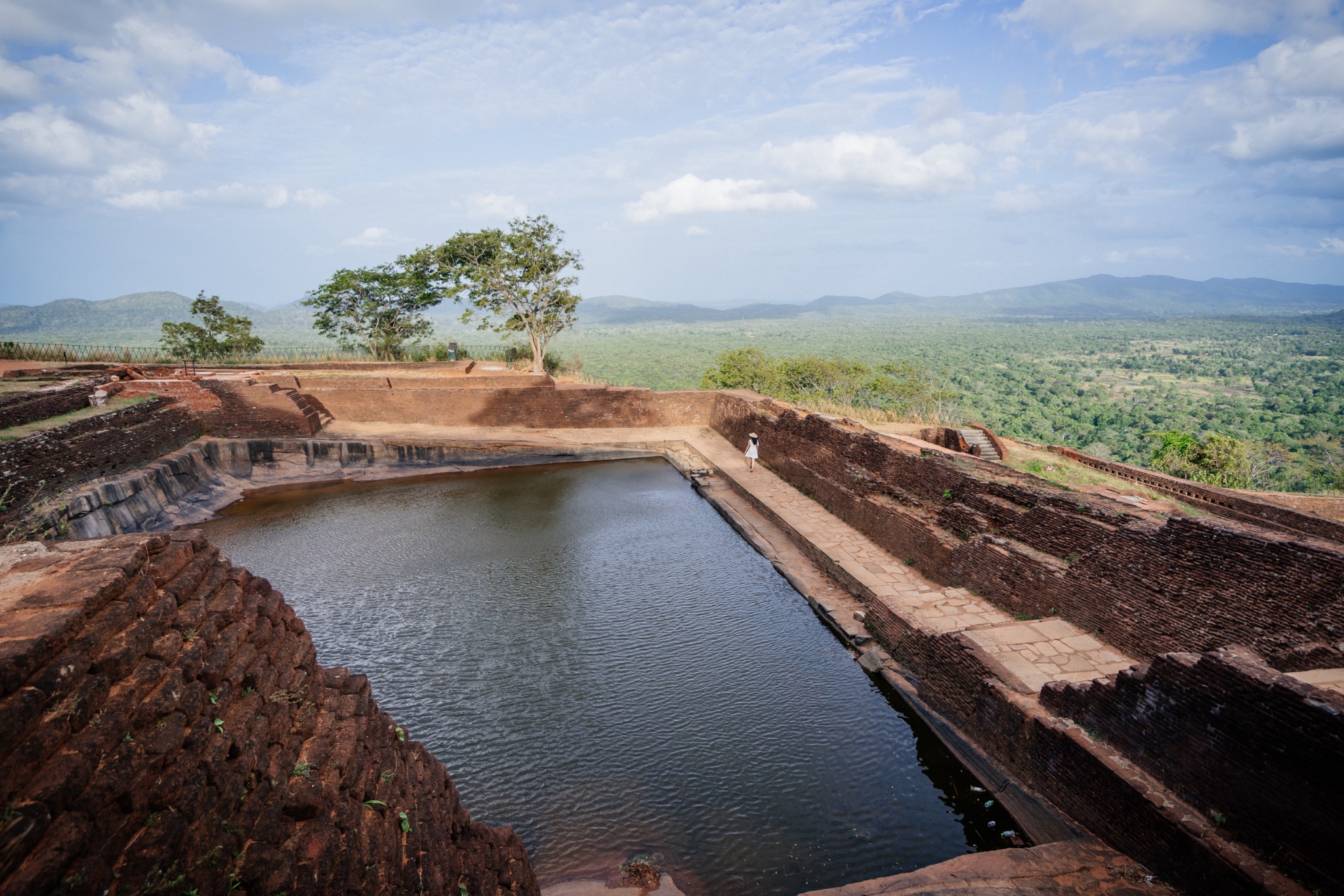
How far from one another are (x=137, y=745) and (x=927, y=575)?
7915 mm

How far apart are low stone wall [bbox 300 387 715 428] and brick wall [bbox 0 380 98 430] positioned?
13.3 ft

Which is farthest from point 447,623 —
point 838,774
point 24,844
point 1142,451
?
point 1142,451

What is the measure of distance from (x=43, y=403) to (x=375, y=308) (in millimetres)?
12770

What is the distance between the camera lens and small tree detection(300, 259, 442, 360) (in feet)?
74.2

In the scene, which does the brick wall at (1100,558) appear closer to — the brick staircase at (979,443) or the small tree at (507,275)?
the brick staircase at (979,443)

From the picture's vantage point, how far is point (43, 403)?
11.6 metres

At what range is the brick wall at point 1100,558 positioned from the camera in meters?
4.80

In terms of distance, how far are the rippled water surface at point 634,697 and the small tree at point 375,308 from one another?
13994mm

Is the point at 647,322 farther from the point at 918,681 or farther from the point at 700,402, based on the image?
the point at 918,681

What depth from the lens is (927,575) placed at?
26.6 feet

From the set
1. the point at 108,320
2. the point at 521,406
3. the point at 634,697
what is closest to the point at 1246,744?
the point at 634,697

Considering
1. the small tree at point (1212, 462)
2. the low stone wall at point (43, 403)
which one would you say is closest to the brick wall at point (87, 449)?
the low stone wall at point (43, 403)

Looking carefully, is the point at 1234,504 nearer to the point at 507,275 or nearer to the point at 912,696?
the point at 912,696

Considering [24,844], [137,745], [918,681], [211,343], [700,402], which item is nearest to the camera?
[24,844]
